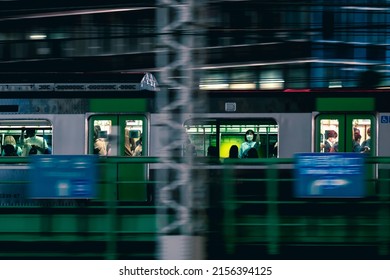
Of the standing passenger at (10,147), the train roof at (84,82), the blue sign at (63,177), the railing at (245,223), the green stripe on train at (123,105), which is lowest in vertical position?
the railing at (245,223)

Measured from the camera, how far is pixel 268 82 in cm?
2900

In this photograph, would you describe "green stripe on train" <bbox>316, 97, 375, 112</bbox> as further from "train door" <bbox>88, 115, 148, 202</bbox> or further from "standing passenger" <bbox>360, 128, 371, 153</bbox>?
"train door" <bbox>88, 115, 148, 202</bbox>

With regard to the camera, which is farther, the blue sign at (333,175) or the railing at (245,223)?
the railing at (245,223)

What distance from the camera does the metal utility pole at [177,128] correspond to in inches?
257

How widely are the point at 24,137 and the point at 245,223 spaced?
8.28 meters

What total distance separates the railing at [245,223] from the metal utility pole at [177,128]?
2.31 metres

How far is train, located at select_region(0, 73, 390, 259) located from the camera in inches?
359

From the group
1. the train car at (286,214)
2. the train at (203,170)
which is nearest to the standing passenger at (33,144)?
the train at (203,170)

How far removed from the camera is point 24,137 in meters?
16.4

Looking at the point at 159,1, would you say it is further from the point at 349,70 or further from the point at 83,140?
the point at 349,70

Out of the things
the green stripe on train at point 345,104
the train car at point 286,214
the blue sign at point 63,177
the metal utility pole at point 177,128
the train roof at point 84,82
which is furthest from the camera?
the train roof at point 84,82

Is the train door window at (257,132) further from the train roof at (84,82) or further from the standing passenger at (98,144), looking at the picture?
the standing passenger at (98,144)

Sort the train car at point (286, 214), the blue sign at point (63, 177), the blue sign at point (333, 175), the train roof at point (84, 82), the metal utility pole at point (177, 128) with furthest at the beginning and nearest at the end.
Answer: the train roof at point (84, 82)
the train car at point (286, 214)
the blue sign at point (63, 177)
the blue sign at point (333, 175)
the metal utility pole at point (177, 128)

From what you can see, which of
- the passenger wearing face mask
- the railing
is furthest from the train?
the passenger wearing face mask
